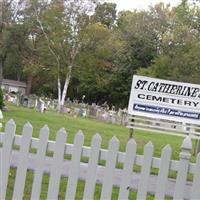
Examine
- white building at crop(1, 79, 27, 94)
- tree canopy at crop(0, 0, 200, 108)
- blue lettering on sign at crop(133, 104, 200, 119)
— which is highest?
tree canopy at crop(0, 0, 200, 108)

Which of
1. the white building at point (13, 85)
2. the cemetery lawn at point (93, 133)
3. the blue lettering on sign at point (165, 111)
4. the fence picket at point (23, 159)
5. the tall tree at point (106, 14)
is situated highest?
the tall tree at point (106, 14)

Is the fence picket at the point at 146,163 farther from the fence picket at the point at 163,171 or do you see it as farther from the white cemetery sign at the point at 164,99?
the white cemetery sign at the point at 164,99

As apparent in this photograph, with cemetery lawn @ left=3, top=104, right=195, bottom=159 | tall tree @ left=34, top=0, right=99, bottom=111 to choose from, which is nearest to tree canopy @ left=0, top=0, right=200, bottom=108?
tall tree @ left=34, top=0, right=99, bottom=111

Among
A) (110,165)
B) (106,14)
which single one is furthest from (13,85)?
(110,165)

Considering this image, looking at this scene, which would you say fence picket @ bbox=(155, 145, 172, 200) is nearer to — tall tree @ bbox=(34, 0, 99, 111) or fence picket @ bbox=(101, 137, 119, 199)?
fence picket @ bbox=(101, 137, 119, 199)

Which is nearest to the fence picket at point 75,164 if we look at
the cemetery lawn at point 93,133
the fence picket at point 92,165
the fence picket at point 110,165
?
the fence picket at point 92,165

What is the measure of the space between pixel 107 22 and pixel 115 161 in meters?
59.1

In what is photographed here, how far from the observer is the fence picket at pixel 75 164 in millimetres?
5137

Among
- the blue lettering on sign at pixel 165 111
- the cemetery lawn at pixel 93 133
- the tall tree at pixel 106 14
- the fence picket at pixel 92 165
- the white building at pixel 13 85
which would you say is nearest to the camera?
the fence picket at pixel 92 165

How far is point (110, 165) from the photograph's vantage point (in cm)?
509

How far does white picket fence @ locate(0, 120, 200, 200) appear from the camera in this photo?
5.02 metres

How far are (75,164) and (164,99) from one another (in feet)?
20.9

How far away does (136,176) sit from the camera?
5.91 m

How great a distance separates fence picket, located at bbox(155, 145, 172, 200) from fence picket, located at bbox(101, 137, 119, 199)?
443 mm
